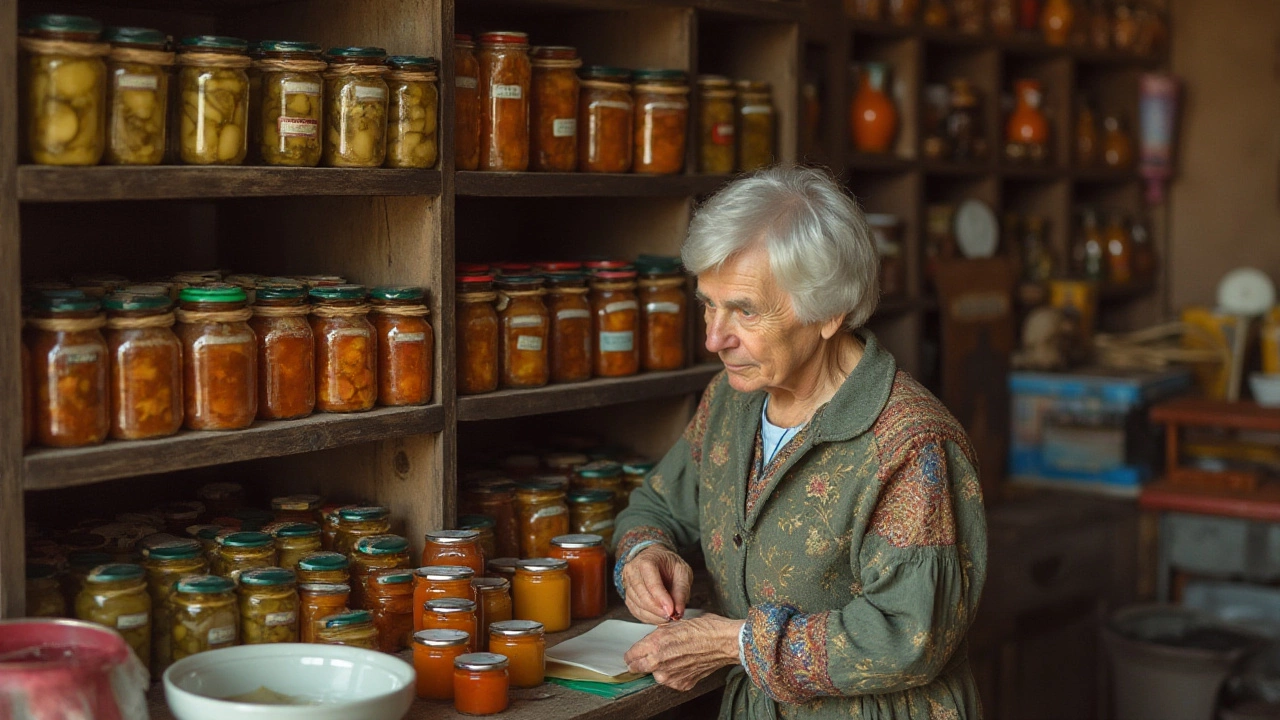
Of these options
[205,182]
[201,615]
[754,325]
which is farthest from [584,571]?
[205,182]

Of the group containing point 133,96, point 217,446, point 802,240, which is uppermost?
point 133,96

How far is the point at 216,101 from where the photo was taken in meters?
1.73

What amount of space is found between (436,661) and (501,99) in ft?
2.85

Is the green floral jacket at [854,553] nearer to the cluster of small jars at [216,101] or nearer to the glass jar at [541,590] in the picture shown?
the glass jar at [541,590]

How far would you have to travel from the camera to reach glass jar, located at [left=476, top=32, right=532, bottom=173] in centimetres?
214

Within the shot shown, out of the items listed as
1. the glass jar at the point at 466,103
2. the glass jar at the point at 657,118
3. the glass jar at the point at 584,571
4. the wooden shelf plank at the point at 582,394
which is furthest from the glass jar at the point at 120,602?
the glass jar at the point at 657,118

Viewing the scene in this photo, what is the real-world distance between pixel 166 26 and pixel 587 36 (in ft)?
2.58

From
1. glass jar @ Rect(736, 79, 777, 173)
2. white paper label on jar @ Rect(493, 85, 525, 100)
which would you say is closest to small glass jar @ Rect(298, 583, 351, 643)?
white paper label on jar @ Rect(493, 85, 525, 100)

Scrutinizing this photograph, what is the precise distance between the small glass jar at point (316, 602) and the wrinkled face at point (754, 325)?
599 mm

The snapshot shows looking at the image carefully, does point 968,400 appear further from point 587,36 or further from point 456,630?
point 456,630

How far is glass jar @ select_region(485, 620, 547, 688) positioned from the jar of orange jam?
8cm

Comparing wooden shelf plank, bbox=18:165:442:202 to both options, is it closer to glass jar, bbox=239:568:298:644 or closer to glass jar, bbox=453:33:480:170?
glass jar, bbox=453:33:480:170

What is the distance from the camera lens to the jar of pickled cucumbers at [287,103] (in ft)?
5.98

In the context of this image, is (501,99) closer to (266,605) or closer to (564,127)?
(564,127)
